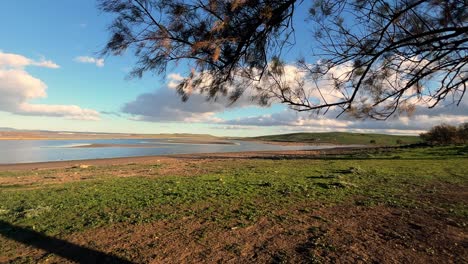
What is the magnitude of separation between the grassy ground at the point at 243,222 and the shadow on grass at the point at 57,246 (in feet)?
0.13

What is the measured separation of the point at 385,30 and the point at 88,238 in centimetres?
484

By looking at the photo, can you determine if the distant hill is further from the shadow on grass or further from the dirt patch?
the shadow on grass

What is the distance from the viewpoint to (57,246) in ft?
15.7

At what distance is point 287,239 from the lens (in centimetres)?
485

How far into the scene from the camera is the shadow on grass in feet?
14.1

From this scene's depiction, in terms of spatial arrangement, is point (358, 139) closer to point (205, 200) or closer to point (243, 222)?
point (205, 200)

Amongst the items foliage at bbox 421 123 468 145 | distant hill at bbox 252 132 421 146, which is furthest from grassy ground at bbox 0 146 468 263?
distant hill at bbox 252 132 421 146

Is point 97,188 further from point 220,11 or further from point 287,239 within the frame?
point 220,11

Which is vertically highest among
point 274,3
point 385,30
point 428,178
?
point 274,3

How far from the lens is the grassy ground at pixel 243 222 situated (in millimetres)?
4402

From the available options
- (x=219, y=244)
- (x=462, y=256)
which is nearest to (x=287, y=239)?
(x=219, y=244)

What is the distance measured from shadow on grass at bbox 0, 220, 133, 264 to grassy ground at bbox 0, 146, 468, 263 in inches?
1.6

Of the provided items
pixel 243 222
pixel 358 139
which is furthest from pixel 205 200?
pixel 358 139

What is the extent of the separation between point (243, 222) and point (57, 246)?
282cm
